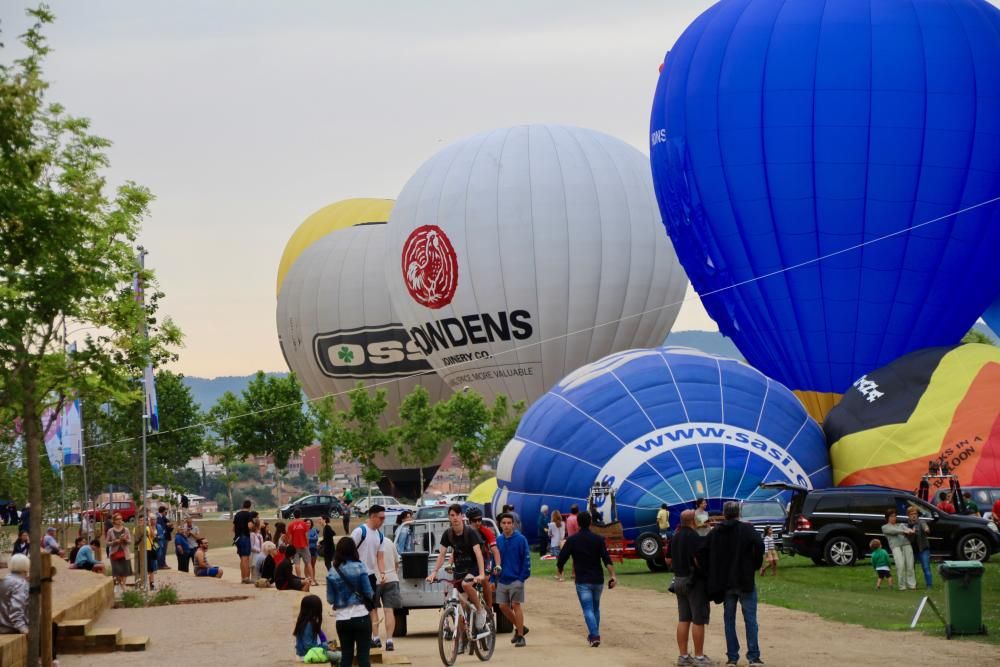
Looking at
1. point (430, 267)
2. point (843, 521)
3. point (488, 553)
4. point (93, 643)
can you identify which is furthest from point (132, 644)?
point (430, 267)

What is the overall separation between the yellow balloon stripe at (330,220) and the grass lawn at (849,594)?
148ft

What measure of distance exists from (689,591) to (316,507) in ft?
155

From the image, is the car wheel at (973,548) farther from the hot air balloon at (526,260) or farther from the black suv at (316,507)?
the black suv at (316,507)

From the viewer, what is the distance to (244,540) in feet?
107

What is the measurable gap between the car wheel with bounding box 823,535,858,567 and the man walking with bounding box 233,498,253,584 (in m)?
11.3

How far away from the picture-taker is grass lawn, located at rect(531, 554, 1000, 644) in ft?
64.5

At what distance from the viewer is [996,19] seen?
39.3 metres

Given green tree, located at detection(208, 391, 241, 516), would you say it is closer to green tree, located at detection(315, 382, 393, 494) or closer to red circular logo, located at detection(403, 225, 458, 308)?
green tree, located at detection(315, 382, 393, 494)

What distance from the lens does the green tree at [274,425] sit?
67.2 m

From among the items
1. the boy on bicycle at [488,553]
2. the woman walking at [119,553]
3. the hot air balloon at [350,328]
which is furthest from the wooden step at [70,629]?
the hot air balloon at [350,328]

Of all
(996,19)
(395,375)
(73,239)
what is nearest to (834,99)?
(996,19)

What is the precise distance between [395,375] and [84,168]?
2063 inches

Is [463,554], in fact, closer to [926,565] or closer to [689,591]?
[689,591]

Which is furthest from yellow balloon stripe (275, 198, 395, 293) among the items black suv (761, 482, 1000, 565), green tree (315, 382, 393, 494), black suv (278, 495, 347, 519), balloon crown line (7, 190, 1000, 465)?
black suv (761, 482, 1000, 565)
